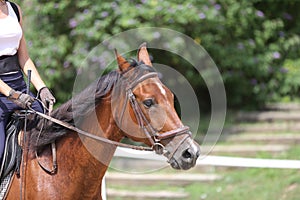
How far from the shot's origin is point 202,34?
1029 centimetres

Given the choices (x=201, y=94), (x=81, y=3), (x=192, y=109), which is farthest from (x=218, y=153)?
(x=192, y=109)

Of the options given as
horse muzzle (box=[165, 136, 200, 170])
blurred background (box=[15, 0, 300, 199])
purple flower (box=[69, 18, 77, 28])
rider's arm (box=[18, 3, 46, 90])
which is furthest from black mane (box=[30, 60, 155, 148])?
purple flower (box=[69, 18, 77, 28])

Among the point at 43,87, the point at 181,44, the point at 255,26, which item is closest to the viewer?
the point at 43,87

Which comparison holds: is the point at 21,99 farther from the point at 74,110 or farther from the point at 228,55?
the point at 228,55

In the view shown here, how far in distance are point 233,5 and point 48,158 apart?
653 cm

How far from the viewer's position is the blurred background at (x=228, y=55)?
29.9ft

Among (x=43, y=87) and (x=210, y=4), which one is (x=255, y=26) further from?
(x=43, y=87)

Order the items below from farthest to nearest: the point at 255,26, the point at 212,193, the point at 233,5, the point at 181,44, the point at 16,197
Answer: the point at 255,26, the point at 233,5, the point at 181,44, the point at 212,193, the point at 16,197

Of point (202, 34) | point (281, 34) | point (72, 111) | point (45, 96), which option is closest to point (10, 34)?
point (45, 96)

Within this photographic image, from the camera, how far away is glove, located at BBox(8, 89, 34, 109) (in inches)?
173

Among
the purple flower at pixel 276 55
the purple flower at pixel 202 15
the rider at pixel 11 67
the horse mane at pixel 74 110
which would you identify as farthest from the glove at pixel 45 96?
the purple flower at pixel 276 55

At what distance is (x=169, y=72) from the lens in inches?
383

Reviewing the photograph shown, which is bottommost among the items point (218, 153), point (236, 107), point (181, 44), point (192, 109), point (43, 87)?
point (236, 107)

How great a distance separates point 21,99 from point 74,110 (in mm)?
381
